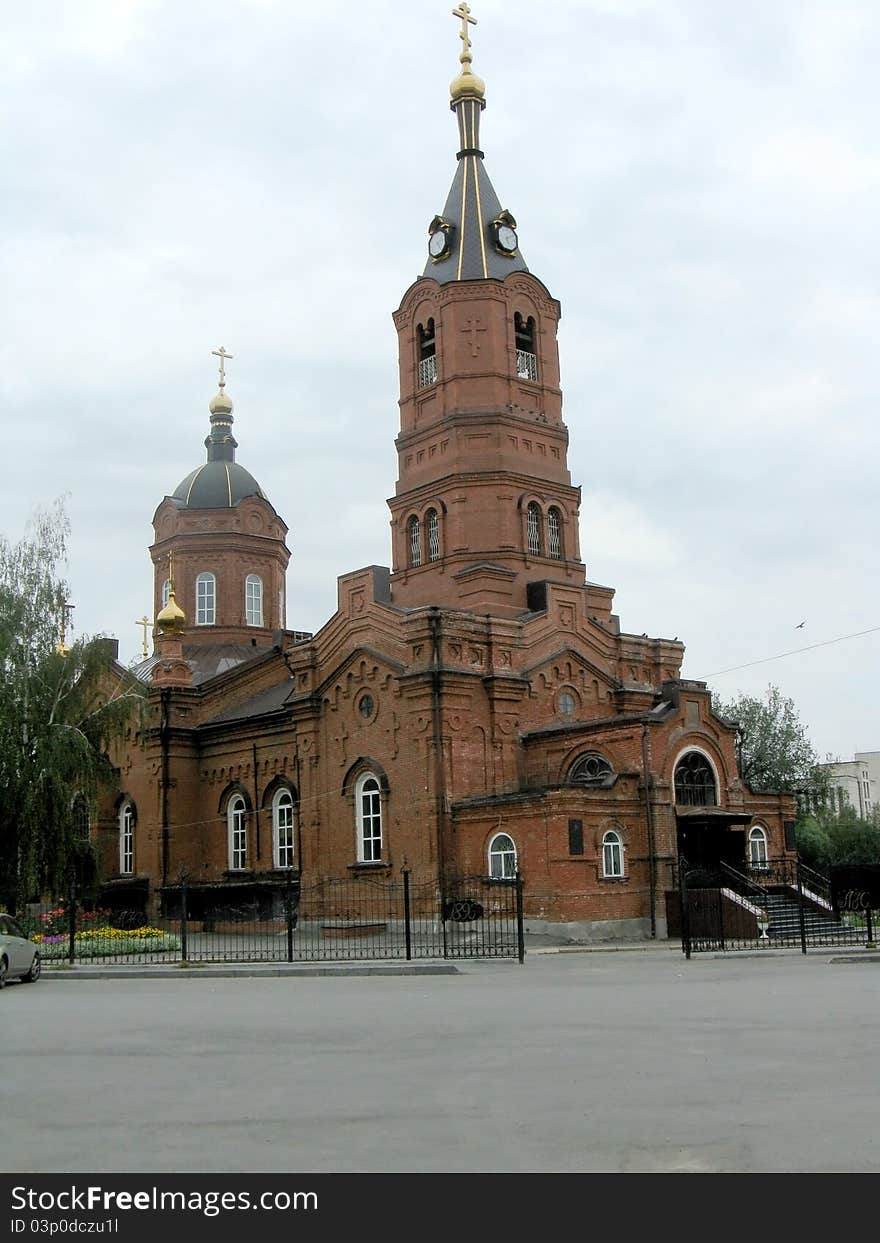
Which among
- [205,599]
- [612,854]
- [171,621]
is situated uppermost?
[205,599]

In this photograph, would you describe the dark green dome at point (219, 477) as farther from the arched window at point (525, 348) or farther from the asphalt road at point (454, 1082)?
the asphalt road at point (454, 1082)

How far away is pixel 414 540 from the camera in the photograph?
1348 inches

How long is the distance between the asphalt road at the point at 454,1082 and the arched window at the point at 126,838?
2450cm

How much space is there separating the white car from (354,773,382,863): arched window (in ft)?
34.5

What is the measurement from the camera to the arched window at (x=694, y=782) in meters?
29.2

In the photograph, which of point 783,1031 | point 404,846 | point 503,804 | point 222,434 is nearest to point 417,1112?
point 783,1031

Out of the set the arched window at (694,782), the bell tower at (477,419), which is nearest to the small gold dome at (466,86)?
the bell tower at (477,419)

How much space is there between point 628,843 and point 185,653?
66.8 feet

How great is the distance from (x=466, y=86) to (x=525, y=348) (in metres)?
7.68

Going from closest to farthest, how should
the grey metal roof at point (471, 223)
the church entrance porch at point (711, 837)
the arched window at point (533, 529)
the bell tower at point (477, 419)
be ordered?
the church entrance porch at point (711, 837)
the bell tower at point (477, 419)
the arched window at point (533, 529)
the grey metal roof at point (471, 223)

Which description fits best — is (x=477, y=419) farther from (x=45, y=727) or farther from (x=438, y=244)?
(x=45, y=727)

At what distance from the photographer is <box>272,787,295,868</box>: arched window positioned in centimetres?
3494

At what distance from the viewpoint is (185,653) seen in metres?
43.2

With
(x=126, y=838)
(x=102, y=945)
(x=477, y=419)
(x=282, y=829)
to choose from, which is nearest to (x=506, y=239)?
(x=477, y=419)
